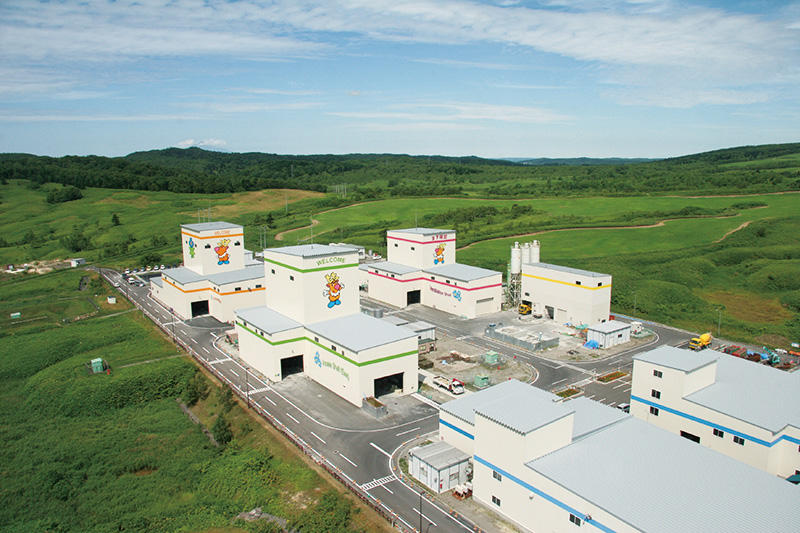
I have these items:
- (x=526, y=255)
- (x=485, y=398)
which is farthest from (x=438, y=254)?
(x=485, y=398)

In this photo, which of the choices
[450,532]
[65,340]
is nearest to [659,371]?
[450,532]

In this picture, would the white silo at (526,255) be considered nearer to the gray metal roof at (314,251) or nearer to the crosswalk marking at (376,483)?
the gray metal roof at (314,251)

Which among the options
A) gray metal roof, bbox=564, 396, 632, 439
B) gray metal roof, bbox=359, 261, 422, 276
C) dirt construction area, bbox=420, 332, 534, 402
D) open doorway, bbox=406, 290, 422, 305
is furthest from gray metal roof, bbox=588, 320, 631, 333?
gray metal roof, bbox=359, 261, 422, 276

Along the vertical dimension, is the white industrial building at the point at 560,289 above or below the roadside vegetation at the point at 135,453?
above

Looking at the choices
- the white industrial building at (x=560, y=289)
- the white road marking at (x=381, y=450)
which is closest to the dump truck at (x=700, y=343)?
the white industrial building at (x=560, y=289)

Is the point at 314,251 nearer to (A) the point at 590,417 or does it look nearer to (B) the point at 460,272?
(B) the point at 460,272
